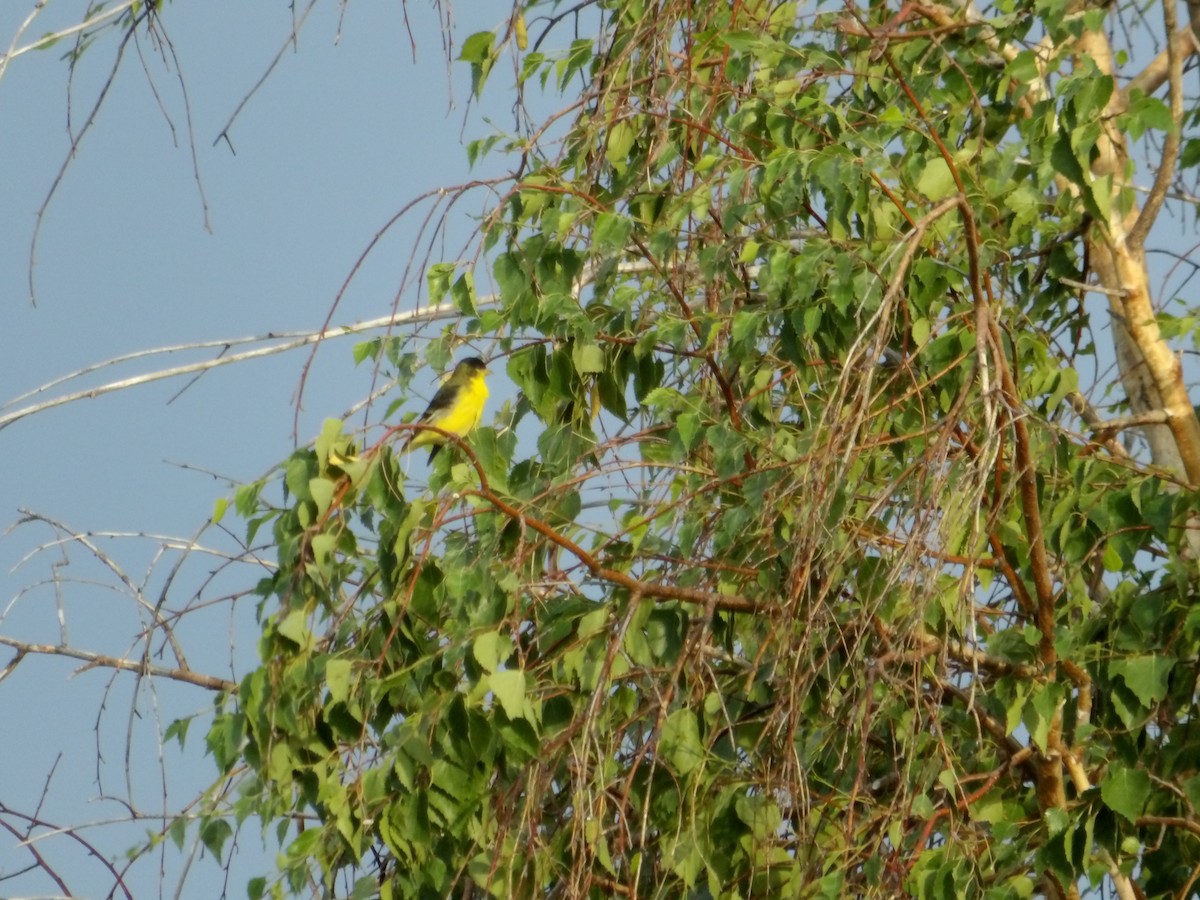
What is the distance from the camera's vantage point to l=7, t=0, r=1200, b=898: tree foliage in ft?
9.43

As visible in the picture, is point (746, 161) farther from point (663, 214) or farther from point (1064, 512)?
point (1064, 512)

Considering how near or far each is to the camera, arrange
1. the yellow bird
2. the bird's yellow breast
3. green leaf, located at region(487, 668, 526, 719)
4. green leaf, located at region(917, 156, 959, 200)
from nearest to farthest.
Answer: green leaf, located at region(487, 668, 526, 719) < green leaf, located at region(917, 156, 959, 200) < the yellow bird < the bird's yellow breast

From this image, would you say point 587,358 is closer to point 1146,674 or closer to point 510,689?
point 510,689

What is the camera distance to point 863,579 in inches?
133

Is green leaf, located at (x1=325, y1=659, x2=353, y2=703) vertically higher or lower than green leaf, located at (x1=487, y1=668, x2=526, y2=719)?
higher

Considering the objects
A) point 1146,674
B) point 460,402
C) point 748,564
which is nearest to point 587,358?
point 748,564

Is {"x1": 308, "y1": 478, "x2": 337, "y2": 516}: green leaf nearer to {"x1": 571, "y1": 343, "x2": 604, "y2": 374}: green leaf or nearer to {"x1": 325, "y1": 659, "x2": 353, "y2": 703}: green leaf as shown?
{"x1": 325, "y1": 659, "x2": 353, "y2": 703}: green leaf

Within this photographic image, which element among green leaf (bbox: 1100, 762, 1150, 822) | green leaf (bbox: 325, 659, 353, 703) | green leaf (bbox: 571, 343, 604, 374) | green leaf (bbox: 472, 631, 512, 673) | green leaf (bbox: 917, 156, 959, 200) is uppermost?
green leaf (bbox: 571, 343, 604, 374)

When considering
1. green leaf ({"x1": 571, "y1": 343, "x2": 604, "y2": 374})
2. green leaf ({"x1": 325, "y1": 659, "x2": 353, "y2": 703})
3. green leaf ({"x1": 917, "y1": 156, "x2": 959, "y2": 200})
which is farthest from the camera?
green leaf ({"x1": 571, "y1": 343, "x2": 604, "y2": 374})

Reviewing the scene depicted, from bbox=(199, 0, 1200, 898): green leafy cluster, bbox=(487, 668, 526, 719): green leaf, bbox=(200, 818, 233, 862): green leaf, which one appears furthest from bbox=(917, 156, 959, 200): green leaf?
bbox=(200, 818, 233, 862): green leaf

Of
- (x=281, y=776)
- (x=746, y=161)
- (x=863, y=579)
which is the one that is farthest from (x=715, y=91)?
(x=281, y=776)

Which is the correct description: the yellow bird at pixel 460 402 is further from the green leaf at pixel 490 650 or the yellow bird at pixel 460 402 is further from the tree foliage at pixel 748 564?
the green leaf at pixel 490 650

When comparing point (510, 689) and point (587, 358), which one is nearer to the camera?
point (510, 689)

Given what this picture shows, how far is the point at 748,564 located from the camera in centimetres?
333
